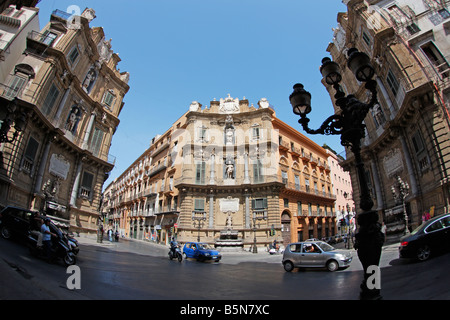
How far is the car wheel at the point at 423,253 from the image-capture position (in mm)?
7747

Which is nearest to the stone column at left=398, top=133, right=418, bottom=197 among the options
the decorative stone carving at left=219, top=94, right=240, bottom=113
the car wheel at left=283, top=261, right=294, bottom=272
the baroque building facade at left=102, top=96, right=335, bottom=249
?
the car wheel at left=283, top=261, right=294, bottom=272

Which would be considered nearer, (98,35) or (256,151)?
(98,35)

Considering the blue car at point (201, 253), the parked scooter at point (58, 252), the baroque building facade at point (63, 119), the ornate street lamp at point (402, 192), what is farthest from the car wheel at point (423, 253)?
the baroque building facade at point (63, 119)

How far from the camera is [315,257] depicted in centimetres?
972

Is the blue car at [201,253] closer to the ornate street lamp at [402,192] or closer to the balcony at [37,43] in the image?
the ornate street lamp at [402,192]

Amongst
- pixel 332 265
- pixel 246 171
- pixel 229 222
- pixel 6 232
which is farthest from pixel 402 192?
pixel 6 232

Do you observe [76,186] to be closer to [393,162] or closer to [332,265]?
[332,265]

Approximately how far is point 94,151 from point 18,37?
10.2 metres

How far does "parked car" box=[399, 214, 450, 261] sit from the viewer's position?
7629mm

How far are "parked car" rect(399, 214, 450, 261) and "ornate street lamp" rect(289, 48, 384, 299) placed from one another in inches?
233

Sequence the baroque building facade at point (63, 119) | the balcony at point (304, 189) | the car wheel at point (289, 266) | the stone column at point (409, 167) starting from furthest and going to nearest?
the balcony at point (304, 189)
the baroque building facade at point (63, 119)
the stone column at point (409, 167)
the car wheel at point (289, 266)

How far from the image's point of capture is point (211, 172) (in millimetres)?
29547
